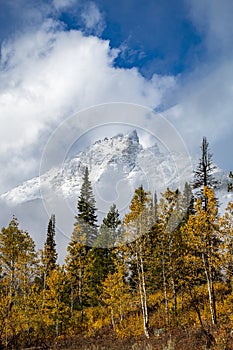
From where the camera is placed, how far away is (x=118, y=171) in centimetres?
2347

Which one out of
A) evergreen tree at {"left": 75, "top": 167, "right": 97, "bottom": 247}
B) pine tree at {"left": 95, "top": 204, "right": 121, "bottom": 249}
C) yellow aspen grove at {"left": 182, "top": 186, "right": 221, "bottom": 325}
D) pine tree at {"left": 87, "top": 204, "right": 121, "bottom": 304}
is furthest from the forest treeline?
evergreen tree at {"left": 75, "top": 167, "right": 97, "bottom": 247}

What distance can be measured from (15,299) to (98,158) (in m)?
11.2

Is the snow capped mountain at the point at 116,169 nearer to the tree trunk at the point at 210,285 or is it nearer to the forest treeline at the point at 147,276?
the forest treeline at the point at 147,276

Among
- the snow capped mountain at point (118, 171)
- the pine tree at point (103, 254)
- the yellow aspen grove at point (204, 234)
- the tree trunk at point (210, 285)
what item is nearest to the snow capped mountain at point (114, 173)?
the snow capped mountain at point (118, 171)

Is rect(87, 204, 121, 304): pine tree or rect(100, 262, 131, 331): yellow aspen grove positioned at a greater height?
rect(87, 204, 121, 304): pine tree

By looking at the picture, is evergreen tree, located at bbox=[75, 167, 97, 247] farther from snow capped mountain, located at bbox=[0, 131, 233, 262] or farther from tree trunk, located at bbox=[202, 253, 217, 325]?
tree trunk, located at bbox=[202, 253, 217, 325]

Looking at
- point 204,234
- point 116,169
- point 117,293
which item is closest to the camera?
point 204,234

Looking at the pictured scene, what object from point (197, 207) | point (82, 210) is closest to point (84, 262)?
point (82, 210)

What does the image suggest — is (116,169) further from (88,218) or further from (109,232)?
(88,218)

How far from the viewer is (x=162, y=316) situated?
95.0 feet

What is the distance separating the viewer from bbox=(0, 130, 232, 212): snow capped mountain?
76.0 ft

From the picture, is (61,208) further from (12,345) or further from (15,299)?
(12,345)

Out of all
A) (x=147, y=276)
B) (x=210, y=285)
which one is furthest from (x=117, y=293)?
(x=210, y=285)

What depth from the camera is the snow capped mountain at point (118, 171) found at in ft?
76.0
